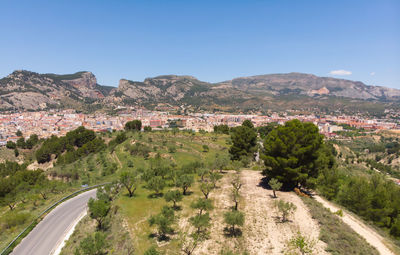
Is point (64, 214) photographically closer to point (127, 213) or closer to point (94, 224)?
point (94, 224)

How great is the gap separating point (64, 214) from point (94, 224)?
345 inches

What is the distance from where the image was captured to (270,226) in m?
20.1

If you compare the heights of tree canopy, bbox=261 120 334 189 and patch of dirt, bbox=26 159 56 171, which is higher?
tree canopy, bbox=261 120 334 189

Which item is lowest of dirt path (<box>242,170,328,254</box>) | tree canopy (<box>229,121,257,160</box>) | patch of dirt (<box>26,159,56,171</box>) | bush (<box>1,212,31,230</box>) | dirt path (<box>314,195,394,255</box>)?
patch of dirt (<box>26,159,56,171</box>)

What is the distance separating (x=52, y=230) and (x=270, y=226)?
25837mm

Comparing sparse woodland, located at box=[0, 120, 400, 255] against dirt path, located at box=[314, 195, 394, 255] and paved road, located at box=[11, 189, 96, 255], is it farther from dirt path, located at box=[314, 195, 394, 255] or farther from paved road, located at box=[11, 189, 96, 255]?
paved road, located at box=[11, 189, 96, 255]

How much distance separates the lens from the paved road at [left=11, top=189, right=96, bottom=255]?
2242 cm

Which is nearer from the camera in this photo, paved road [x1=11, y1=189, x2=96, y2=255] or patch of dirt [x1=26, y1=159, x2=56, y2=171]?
paved road [x1=11, y1=189, x2=96, y2=255]

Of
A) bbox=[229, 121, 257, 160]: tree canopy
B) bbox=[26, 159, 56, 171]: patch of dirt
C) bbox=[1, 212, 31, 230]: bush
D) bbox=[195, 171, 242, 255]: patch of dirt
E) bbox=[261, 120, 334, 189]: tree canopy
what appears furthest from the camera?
bbox=[26, 159, 56, 171]: patch of dirt

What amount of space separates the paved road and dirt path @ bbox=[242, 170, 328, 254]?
809 inches

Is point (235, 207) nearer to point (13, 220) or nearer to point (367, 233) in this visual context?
point (367, 233)

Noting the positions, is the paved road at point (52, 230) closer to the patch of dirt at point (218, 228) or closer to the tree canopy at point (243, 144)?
the patch of dirt at point (218, 228)

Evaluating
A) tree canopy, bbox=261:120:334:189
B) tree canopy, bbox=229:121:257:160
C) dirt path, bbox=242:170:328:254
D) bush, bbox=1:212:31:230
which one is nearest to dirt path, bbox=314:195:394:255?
dirt path, bbox=242:170:328:254

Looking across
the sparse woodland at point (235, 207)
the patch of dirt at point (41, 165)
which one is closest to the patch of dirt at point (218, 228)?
the sparse woodland at point (235, 207)
